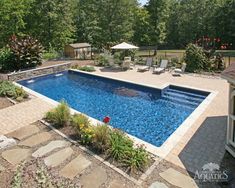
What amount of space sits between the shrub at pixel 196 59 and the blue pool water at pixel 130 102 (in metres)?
3.54

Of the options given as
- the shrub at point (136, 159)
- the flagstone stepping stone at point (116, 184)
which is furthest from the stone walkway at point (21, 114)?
the flagstone stepping stone at point (116, 184)

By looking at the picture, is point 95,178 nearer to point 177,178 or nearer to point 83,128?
point 177,178

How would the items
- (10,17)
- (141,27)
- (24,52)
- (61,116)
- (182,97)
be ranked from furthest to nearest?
1. (141,27)
2. (10,17)
3. (24,52)
4. (182,97)
5. (61,116)

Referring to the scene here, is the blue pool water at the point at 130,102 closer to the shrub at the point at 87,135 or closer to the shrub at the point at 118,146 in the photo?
the shrub at the point at 118,146

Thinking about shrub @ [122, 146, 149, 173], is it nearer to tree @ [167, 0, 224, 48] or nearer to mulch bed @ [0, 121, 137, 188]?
mulch bed @ [0, 121, 137, 188]

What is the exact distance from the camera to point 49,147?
6.24 m

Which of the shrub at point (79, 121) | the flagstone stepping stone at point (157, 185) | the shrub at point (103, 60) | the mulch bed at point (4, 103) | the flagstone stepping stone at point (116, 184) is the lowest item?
the flagstone stepping stone at point (116, 184)

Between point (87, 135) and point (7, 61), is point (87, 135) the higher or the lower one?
the lower one

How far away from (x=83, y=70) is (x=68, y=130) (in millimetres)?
9722

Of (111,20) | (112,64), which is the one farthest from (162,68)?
(111,20)

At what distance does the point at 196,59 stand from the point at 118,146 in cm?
1061

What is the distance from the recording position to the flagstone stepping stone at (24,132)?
686cm

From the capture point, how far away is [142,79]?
44.2ft

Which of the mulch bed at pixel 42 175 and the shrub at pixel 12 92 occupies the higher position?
the shrub at pixel 12 92
